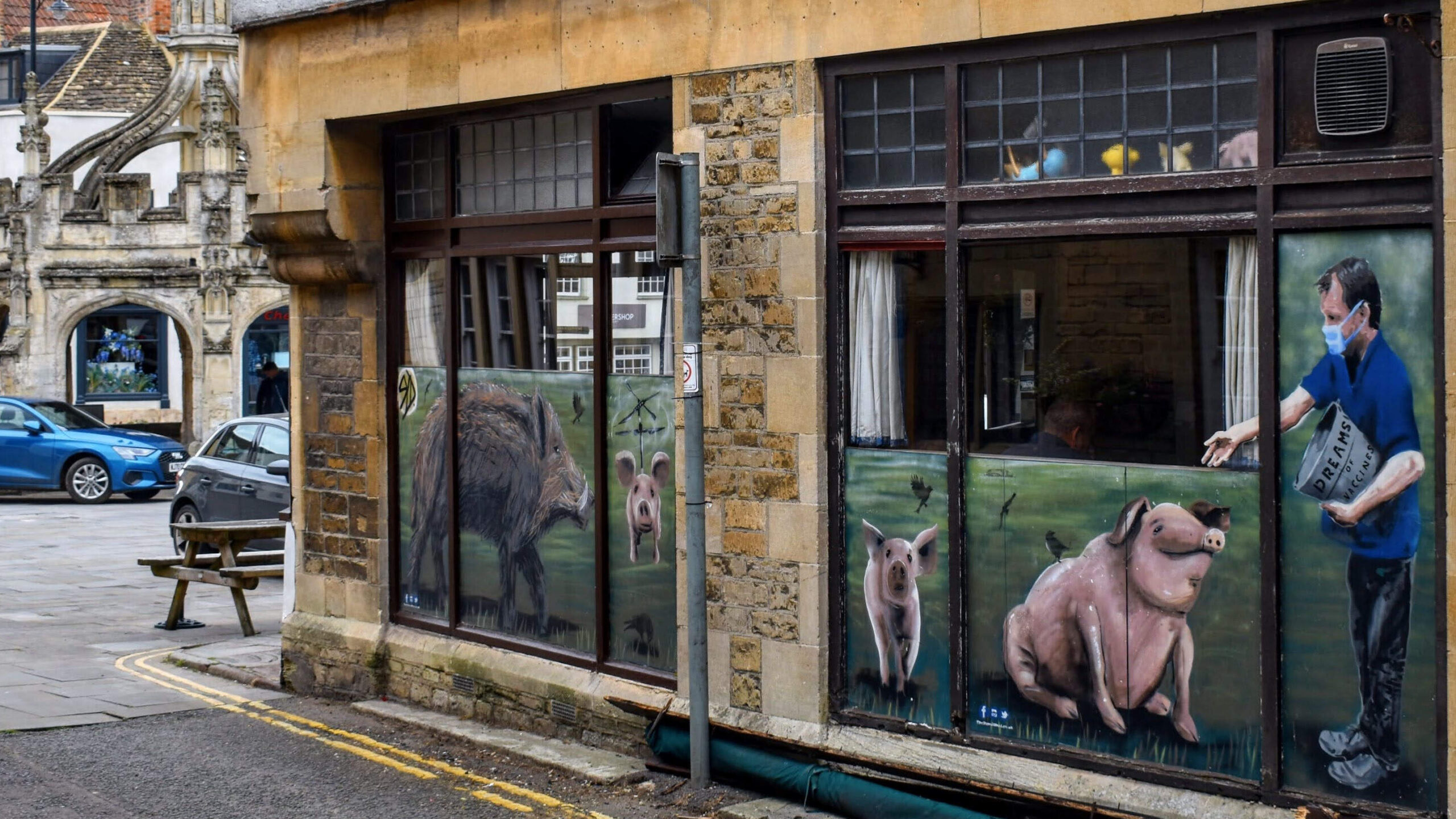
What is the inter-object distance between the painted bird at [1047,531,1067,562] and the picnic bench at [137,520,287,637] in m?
7.42

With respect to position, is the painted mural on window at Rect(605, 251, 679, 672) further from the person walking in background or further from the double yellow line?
the person walking in background

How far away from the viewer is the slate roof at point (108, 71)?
46.6 meters

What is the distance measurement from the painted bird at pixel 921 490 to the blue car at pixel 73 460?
21.1 metres

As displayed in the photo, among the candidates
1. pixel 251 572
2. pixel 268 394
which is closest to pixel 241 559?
pixel 251 572

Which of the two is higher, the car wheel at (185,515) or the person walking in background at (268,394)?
the person walking in background at (268,394)

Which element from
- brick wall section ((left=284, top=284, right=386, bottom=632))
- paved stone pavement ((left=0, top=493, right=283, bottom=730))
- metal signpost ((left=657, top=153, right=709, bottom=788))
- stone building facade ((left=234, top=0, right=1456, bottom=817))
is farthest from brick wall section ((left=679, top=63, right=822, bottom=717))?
paved stone pavement ((left=0, top=493, right=283, bottom=730))

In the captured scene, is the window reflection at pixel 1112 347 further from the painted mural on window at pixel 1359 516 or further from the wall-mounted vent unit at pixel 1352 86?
the wall-mounted vent unit at pixel 1352 86

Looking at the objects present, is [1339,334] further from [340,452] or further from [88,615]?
[88,615]

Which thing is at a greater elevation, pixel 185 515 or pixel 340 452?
pixel 340 452

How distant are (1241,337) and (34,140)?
34.0 metres

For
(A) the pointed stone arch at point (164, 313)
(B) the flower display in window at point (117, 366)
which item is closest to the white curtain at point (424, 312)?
(A) the pointed stone arch at point (164, 313)

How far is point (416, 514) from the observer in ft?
35.3

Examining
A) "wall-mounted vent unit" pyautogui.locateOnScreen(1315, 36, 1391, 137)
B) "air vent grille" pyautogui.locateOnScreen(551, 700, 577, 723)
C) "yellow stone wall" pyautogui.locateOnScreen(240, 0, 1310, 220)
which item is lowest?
"air vent grille" pyautogui.locateOnScreen(551, 700, 577, 723)

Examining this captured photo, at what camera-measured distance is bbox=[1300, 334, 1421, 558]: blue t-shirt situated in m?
6.15
